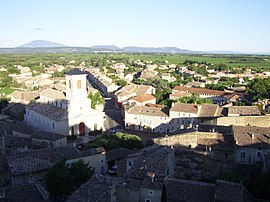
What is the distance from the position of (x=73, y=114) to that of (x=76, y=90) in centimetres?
328

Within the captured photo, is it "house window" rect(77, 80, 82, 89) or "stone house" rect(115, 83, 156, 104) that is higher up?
"house window" rect(77, 80, 82, 89)

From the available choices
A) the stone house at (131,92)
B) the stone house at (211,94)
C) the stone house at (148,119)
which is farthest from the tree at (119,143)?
the stone house at (211,94)

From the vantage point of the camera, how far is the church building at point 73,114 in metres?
44.0

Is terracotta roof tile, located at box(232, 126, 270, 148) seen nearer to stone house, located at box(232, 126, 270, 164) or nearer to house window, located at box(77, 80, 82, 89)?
stone house, located at box(232, 126, 270, 164)

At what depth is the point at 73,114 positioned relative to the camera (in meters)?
44.8

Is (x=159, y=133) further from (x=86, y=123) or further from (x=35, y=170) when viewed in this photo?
(x=35, y=170)

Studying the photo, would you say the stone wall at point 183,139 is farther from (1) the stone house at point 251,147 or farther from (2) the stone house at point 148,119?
(2) the stone house at point 148,119

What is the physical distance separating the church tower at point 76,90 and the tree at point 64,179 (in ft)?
70.8

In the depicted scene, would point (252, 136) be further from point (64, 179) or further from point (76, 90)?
point (76, 90)

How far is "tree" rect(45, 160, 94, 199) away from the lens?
22531 mm

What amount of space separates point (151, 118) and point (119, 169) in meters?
22.5

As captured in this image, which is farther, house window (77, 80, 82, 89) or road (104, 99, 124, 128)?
road (104, 99, 124, 128)

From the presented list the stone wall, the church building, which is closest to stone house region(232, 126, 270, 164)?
the stone wall

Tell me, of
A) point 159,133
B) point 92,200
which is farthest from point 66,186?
point 159,133
